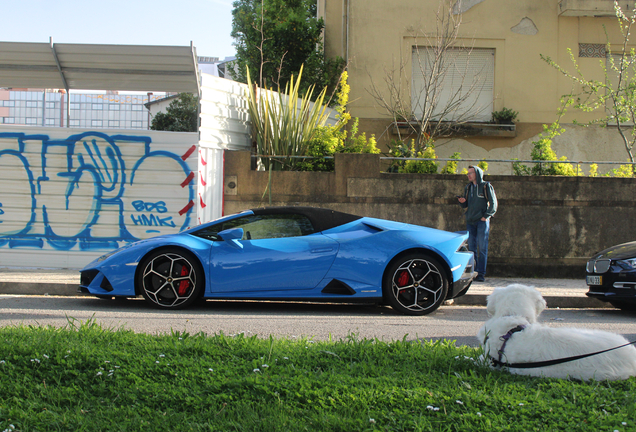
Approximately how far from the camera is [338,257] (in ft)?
21.4

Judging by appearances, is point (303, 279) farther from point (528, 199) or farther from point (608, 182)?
point (608, 182)

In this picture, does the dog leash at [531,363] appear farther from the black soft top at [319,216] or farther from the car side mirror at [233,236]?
the car side mirror at [233,236]

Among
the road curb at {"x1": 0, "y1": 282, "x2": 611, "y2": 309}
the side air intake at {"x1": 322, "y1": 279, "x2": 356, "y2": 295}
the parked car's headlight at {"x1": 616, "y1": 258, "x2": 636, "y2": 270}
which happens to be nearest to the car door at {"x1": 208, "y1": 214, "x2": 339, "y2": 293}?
the side air intake at {"x1": 322, "y1": 279, "x2": 356, "y2": 295}

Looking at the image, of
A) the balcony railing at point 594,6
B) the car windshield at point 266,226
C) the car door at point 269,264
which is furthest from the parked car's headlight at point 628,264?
the balcony railing at point 594,6

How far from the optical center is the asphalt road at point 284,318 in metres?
5.49

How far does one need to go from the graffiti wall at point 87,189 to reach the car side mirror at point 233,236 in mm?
3723

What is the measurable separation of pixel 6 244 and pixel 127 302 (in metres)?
4.35

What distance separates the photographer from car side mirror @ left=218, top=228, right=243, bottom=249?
663cm

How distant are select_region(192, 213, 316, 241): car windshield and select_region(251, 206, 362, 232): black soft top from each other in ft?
0.15

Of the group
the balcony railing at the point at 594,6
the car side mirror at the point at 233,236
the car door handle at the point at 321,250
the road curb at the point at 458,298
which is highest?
the balcony railing at the point at 594,6

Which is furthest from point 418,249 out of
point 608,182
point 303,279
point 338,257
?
point 608,182

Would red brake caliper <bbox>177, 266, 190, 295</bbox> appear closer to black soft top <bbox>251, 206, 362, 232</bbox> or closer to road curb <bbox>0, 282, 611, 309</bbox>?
black soft top <bbox>251, 206, 362, 232</bbox>

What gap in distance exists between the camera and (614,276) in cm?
709

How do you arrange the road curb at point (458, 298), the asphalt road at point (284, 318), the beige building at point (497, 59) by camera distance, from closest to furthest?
1. the asphalt road at point (284, 318)
2. the road curb at point (458, 298)
3. the beige building at point (497, 59)
